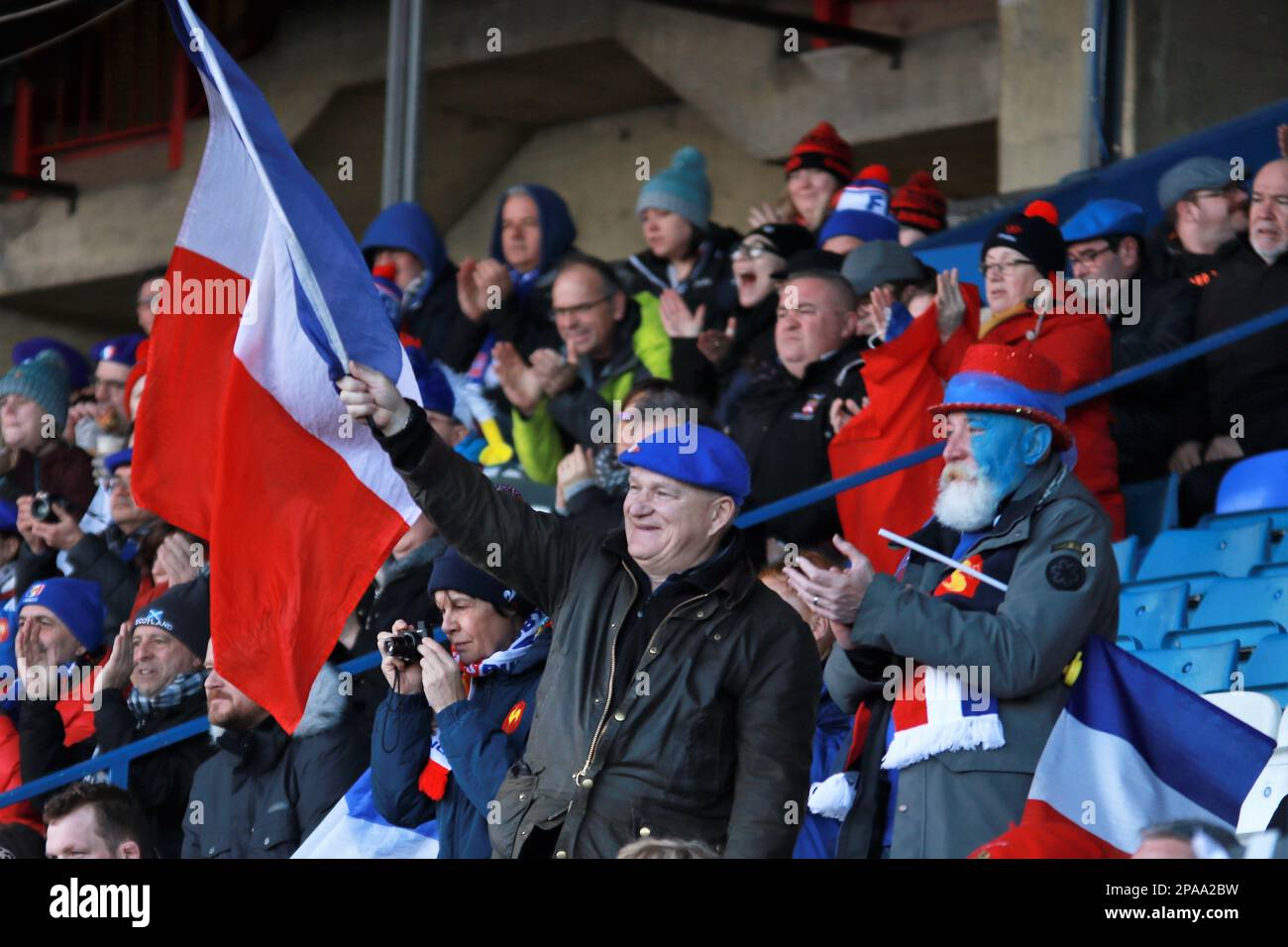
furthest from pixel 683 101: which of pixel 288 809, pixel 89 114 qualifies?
pixel 288 809

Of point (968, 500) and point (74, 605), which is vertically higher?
point (968, 500)

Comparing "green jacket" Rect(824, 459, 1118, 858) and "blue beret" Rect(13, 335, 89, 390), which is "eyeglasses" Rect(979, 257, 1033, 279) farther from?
"blue beret" Rect(13, 335, 89, 390)

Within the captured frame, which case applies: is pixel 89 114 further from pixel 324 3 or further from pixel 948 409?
pixel 948 409

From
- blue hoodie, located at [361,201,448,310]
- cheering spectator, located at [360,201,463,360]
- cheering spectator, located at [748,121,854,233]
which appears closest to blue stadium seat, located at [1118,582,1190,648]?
cheering spectator, located at [748,121,854,233]

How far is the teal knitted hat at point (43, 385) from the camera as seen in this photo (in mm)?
9547

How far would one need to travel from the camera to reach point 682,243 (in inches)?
316

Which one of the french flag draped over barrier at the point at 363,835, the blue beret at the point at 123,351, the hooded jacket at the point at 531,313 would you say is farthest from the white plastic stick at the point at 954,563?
the blue beret at the point at 123,351

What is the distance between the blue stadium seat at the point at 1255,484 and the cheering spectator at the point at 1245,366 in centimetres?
9

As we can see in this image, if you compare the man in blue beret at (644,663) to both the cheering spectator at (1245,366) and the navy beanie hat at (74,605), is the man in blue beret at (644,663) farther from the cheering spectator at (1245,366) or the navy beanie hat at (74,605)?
the navy beanie hat at (74,605)

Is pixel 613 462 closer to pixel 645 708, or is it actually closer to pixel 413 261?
pixel 413 261

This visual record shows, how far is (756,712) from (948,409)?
3.10ft

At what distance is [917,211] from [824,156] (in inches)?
17.2

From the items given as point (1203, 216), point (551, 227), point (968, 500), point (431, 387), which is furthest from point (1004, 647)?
point (551, 227)

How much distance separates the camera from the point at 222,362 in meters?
4.77
